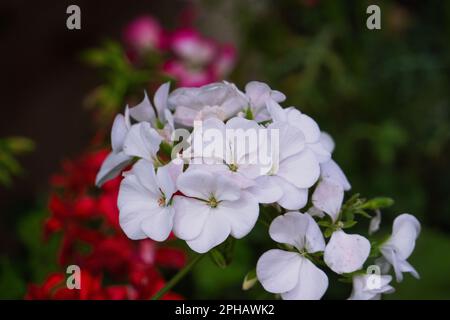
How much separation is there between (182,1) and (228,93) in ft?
4.44

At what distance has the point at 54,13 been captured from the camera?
169cm

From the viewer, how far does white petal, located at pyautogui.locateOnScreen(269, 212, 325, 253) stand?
0.50 metres

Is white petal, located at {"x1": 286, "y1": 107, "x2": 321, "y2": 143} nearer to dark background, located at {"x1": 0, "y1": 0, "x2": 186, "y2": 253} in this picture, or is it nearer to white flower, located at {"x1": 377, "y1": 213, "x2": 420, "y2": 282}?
white flower, located at {"x1": 377, "y1": 213, "x2": 420, "y2": 282}

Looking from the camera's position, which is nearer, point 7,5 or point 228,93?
point 228,93

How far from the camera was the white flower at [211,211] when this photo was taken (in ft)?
1.62

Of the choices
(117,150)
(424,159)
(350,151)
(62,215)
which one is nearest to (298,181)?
(117,150)

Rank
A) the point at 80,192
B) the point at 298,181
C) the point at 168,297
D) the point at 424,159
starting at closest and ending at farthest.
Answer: the point at 298,181 < the point at 168,297 < the point at 80,192 < the point at 424,159

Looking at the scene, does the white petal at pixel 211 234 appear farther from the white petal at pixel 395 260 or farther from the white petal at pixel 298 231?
the white petal at pixel 395 260

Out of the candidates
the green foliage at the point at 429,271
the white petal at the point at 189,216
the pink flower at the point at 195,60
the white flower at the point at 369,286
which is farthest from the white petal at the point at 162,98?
the pink flower at the point at 195,60

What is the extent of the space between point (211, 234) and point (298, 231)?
0.22 ft

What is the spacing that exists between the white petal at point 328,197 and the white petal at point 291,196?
0.9 inches

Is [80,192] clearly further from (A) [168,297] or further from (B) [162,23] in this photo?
(B) [162,23]

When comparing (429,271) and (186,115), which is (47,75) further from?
(186,115)
